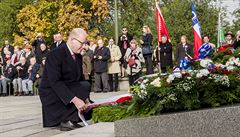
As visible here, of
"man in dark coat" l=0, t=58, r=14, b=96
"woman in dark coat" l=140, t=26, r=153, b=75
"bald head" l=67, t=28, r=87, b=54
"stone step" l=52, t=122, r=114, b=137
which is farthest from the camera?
"man in dark coat" l=0, t=58, r=14, b=96

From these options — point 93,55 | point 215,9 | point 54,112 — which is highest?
point 215,9

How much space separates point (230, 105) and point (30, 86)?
17.6 metres

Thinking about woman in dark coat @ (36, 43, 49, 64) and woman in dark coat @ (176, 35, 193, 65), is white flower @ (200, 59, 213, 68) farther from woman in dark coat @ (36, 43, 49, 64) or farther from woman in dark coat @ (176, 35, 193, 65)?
woman in dark coat @ (36, 43, 49, 64)

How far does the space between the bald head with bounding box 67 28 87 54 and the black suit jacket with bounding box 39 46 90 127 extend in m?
0.17

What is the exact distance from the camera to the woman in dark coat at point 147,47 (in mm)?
20812

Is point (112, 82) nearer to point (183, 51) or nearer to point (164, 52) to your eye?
point (164, 52)

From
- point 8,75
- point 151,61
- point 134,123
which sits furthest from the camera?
point 8,75

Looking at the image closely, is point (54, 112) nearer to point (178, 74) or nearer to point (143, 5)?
point (178, 74)

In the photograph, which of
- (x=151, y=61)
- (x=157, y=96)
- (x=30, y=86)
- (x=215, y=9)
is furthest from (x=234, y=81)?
(x=215, y=9)

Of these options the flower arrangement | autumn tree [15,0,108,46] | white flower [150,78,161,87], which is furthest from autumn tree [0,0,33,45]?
the flower arrangement

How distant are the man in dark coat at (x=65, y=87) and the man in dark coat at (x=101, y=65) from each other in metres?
12.1

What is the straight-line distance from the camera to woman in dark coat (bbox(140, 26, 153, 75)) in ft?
68.3

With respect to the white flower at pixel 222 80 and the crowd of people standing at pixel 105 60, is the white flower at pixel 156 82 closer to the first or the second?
the white flower at pixel 222 80

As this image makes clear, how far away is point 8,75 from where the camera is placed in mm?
23859
